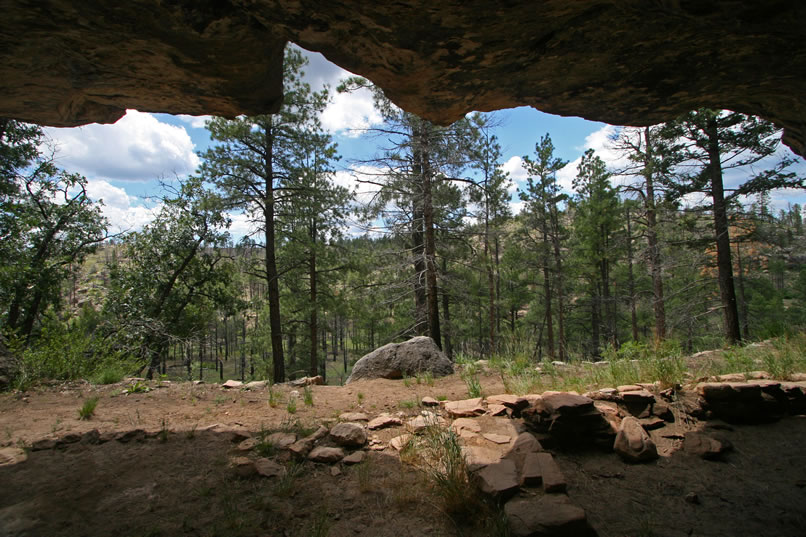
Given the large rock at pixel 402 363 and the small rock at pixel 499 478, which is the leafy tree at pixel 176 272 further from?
the small rock at pixel 499 478

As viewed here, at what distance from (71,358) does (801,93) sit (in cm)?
1019

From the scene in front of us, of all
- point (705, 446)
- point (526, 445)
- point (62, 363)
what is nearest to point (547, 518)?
point (526, 445)

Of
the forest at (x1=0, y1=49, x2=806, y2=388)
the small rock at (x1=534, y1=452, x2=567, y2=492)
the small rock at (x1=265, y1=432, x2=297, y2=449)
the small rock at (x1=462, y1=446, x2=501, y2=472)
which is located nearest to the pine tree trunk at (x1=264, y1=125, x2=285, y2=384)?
the forest at (x1=0, y1=49, x2=806, y2=388)

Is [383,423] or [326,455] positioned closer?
[326,455]

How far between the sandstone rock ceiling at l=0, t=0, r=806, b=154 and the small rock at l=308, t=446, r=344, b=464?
3.69m

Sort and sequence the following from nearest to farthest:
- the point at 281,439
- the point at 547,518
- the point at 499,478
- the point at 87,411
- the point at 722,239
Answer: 1. the point at 547,518
2. the point at 499,478
3. the point at 281,439
4. the point at 87,411
5. the point at 722,239

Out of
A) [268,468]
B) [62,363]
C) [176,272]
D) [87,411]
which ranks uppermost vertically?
[176,272]

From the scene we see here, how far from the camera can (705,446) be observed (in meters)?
3.08

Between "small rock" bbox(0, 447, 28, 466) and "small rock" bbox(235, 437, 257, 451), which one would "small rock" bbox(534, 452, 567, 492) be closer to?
"small rock" bbox(235, 437, 257, 451)

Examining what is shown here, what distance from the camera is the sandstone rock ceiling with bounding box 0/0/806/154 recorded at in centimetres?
246

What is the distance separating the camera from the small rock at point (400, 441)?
10.7 ft

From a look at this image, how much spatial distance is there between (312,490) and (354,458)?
1.62 ft

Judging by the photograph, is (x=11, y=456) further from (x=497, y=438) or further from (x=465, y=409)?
(x=497, y=438)

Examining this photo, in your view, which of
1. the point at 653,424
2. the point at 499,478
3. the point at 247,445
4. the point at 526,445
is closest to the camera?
the point at 499,478
